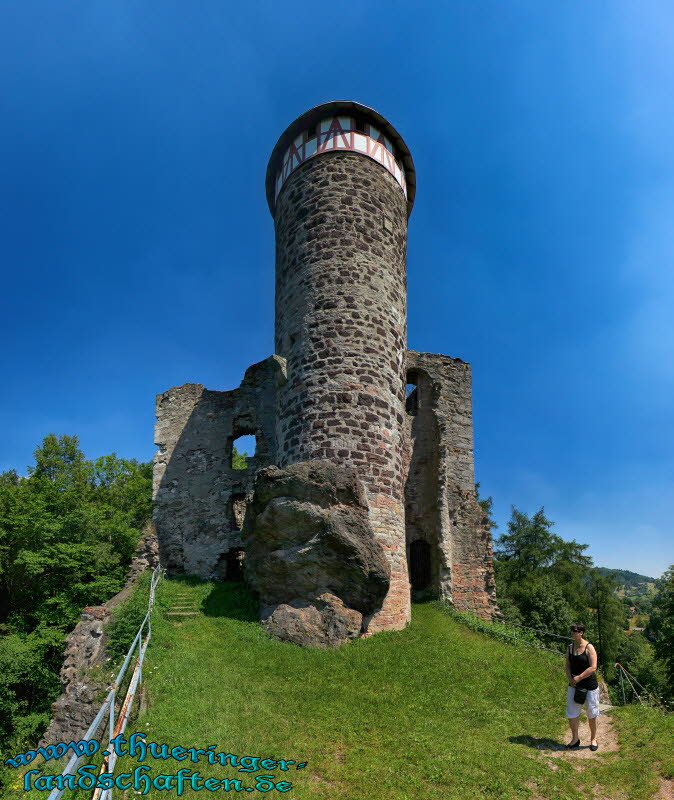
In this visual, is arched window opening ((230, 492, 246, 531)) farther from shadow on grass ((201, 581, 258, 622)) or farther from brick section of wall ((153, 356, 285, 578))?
→ shadow on grass ((201, 581, 258, 622))

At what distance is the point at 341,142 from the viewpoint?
580 inches

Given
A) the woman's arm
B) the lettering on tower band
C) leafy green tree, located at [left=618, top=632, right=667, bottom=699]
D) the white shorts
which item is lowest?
leafy green tree, located at [left=618, top=632, right=667, bottom=699]

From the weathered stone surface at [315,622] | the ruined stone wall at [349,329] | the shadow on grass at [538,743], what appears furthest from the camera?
the ruined stone wall at [349,329]

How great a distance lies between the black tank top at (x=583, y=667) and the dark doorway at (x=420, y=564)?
1002cm

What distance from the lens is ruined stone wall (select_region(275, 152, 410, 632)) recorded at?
1232 cm

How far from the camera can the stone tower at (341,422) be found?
11.6 m

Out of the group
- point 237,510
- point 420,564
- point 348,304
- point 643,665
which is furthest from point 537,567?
point 348,304

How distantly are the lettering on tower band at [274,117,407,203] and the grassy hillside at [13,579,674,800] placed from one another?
12801 mm

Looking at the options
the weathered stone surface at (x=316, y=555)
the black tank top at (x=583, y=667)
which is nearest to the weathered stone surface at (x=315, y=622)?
the weathered stone surface at (x=316, y=555)

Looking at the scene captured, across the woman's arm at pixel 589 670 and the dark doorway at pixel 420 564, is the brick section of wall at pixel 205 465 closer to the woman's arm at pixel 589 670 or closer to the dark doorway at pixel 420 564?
the dark doorway at pixel 420 564

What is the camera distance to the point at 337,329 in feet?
42.9

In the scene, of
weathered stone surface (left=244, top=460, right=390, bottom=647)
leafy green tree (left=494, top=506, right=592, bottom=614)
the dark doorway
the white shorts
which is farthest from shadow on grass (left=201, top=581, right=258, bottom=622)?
leafy green tree (left=494, top=506, right=592, bottom=614)

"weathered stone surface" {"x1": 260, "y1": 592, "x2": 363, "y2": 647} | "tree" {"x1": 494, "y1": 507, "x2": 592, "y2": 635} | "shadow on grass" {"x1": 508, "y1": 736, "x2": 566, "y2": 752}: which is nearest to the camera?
"shadow on grass" {"x1": 508, "y1": 736, "x2": 566, "y2": 752}

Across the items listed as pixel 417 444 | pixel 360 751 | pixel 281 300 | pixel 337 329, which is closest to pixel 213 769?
pixel 360 751
